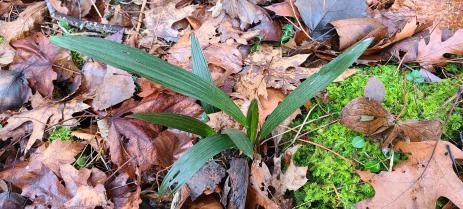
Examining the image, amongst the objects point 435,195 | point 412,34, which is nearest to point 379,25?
point 412,34

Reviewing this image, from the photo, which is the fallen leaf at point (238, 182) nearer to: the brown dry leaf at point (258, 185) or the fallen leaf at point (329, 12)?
the brown dry leaf at point (258, 185)

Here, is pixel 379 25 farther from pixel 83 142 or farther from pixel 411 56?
pixel 83 142

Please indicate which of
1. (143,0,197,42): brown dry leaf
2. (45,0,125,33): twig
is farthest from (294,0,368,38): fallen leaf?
(45,0,125,33): twig

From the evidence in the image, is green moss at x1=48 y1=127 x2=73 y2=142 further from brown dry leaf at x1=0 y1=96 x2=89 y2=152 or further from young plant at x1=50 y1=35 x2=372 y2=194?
young plant at x1=50 y1=35 x2=372 y2=194

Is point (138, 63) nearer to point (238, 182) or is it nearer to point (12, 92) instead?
point (238, 182)

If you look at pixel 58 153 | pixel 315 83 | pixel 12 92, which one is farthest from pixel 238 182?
pixel 12 92

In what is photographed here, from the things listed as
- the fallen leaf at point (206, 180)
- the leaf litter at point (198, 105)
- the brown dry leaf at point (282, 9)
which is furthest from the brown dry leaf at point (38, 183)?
the brown dry leaf at point (282, 9)
